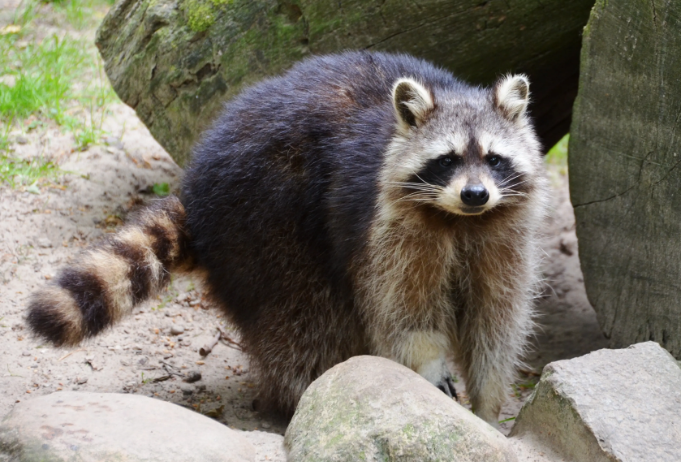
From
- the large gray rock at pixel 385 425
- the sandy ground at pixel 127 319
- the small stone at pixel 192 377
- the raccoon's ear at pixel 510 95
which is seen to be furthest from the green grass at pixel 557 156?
the large gray rock at pixel 385 425

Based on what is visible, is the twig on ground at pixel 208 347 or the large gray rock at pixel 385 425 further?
the twig on ground at pixel 208 347

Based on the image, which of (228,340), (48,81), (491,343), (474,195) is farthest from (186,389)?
(48,81)

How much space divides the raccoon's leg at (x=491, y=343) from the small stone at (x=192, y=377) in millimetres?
1512

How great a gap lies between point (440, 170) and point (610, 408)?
3.96 feet

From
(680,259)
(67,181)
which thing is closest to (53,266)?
(67,181)

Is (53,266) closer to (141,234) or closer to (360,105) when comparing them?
(141,234)

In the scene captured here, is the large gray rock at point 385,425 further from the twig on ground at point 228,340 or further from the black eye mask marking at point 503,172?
the twig on ground at point 228,340

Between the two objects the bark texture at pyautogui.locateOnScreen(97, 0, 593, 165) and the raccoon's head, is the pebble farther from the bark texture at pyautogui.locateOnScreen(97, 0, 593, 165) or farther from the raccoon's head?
the raccoon's head

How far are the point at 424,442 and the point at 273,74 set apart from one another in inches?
105

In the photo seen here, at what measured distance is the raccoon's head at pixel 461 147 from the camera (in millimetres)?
3234

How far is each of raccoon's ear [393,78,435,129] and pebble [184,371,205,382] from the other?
1904 mm

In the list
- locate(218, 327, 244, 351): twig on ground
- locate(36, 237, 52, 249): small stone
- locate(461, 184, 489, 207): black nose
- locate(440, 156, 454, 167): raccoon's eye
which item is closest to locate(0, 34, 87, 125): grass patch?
locate(36, 237, 52, 249): small stone

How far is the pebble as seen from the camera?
424 cm

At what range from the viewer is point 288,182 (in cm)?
378
